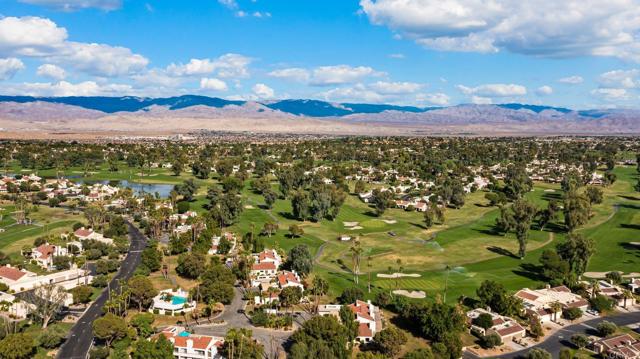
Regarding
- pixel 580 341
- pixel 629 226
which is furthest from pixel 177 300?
pixel 629 226

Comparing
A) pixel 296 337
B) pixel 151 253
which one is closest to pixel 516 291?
pixel 296 337

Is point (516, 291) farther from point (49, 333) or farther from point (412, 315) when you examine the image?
point (49, 333)

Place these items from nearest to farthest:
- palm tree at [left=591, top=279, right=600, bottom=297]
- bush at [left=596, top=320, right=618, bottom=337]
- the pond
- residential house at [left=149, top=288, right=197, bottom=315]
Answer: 1. bush at [left=596, top=320, right=618, bottom=337]
2. residential house at [left=149, top=288, right=197, bottom=315]
3. palm tree at [left=591, top=279, right=600, bottom=297]
4. the pond

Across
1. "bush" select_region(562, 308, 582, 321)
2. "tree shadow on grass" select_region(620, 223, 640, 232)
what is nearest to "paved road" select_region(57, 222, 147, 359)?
"bush" select_region(562, 308, 582, 321)

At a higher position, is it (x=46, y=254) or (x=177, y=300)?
(x=46, y=254)

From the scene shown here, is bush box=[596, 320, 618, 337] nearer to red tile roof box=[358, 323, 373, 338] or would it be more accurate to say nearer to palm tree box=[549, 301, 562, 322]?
palm tree box=[549, 301, 562, 322]

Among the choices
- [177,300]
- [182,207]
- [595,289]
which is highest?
[182,207]

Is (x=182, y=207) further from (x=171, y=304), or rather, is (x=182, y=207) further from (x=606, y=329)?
(x=606, y=329)
